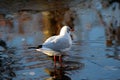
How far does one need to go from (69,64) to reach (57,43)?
57cm

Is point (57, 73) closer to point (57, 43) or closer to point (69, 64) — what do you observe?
point (69, 64)

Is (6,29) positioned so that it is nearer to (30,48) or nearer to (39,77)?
(30,48)

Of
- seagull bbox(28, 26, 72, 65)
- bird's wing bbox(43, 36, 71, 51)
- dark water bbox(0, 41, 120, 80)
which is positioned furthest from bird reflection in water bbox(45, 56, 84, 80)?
bird's wing bbox(43, 36, 71, 51)

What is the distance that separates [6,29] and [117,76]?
5990mm

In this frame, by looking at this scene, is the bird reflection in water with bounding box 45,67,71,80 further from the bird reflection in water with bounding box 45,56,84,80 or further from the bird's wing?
the bird's wing

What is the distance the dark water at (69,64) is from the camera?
8492 millimetres

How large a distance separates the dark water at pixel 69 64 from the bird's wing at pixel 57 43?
415 millimetres

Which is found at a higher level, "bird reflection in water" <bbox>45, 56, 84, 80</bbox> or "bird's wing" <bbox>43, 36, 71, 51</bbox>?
"bird's wing" <bbox>43, 36, 71, 51</bbox>

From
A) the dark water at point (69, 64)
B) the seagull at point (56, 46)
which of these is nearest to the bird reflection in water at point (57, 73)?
the dark water at point (69, 64)

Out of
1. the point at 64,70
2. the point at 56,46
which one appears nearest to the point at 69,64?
the point at 64,70

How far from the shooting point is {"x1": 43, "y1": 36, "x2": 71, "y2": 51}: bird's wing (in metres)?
9.08

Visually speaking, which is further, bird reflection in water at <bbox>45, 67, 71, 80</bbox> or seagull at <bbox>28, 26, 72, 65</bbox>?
seagull at <bbox>28, 26, 72, 65</bbox>

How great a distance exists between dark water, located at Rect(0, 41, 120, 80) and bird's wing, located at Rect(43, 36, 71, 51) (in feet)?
1.36

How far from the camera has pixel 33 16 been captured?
586 inches
